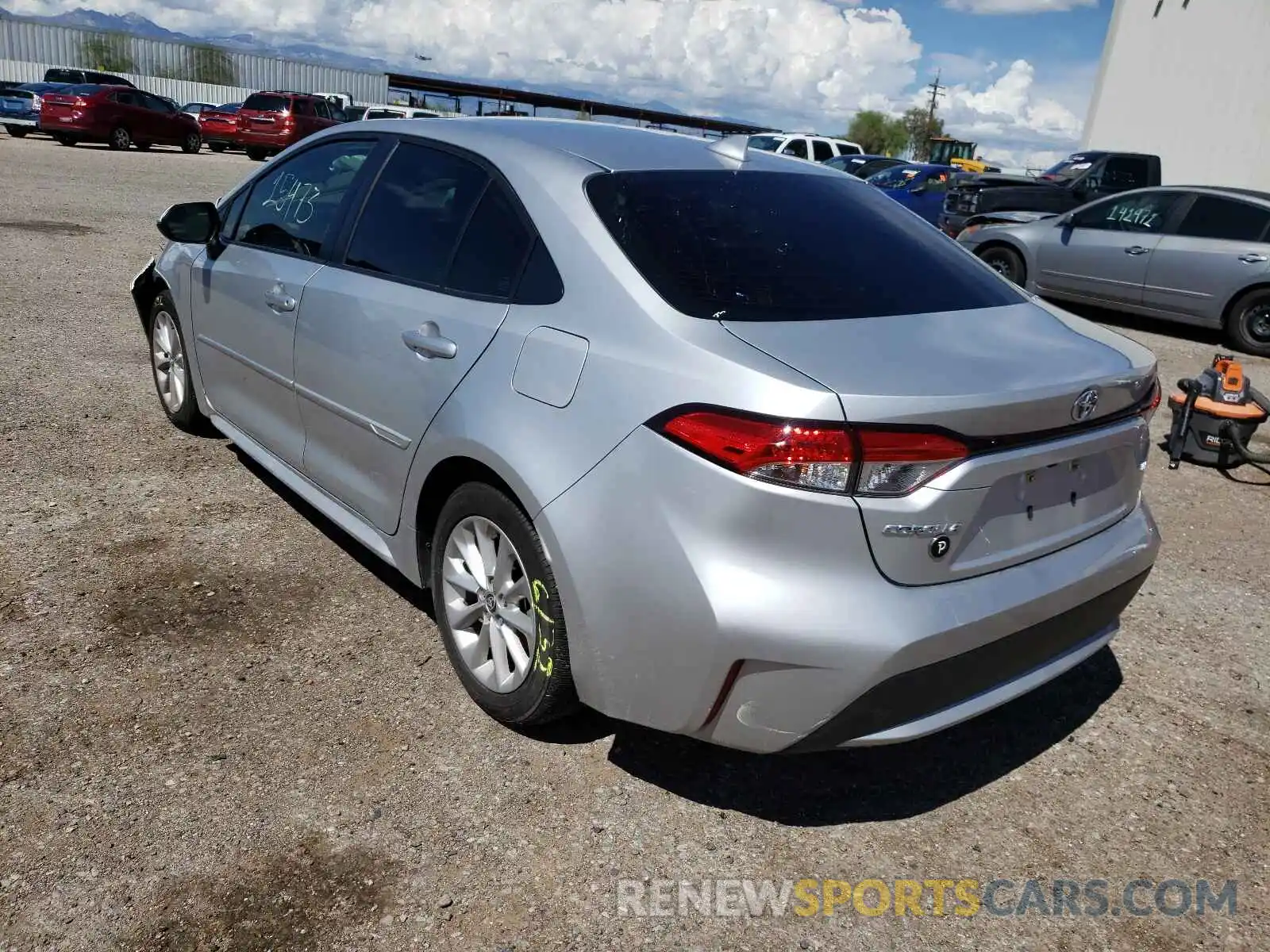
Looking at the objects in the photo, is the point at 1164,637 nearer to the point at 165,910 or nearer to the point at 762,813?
the point at 762,813

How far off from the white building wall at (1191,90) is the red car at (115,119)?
2810 centimetres

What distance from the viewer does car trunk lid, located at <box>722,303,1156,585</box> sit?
2.23 meters

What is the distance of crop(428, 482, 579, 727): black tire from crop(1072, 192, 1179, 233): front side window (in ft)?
31.2

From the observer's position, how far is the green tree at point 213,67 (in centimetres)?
6178

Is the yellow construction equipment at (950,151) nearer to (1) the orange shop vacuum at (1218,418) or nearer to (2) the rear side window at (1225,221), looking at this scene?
(2) the rear side window at (1225,221)

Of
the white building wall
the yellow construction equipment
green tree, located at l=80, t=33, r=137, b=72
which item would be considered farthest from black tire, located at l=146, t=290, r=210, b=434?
green tree, located at l=80, t=33, r=137, b=72

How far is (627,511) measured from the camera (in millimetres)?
2363

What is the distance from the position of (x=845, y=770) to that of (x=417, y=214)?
2.20m

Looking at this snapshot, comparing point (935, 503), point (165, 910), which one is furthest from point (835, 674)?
point (165, 910)

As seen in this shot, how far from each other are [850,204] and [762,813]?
1.91 metres

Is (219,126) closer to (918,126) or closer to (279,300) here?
(279,300)

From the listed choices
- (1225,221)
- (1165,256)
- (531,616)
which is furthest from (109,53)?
(531,616)

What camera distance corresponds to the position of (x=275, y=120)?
27656 mm

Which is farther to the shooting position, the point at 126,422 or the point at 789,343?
the point at 126,422
